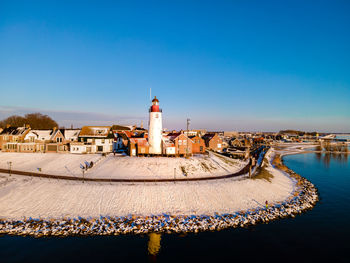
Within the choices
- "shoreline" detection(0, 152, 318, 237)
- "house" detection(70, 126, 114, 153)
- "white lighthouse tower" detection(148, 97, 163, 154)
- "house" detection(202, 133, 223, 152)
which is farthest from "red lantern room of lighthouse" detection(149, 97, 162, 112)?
"house" detection(202, 133, 223, 152)

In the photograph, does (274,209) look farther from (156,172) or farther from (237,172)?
(156,172)

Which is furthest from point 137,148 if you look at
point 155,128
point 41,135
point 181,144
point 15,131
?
point 15,131

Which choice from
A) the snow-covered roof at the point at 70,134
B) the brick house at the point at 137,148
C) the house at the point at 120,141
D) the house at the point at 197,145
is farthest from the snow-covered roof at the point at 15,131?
the house at the point at 197,145

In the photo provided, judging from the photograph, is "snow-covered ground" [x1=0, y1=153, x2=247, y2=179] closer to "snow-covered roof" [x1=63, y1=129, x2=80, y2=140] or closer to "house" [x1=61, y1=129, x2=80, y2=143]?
"house" [x1=61, y1=129, x2=80, y2=143]

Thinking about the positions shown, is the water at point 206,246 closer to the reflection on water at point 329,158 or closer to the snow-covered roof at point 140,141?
the snow-covered roof at point 140,141

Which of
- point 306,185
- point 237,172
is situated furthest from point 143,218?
point 306,185
